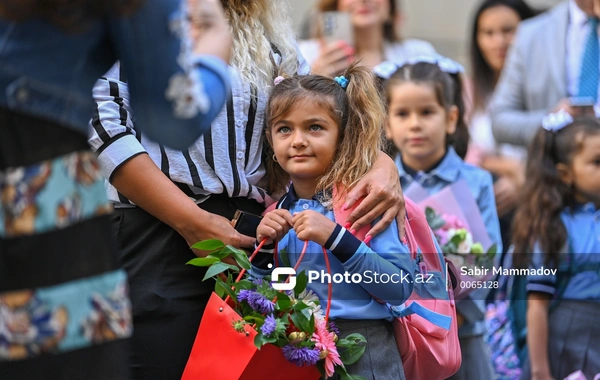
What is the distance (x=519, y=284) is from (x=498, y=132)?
1.01 m

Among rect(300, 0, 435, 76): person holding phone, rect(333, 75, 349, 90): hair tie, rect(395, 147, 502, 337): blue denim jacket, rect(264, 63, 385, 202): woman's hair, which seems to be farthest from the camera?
rect(300, 0, 435, 76): person holding phone

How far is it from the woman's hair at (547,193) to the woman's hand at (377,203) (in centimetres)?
151

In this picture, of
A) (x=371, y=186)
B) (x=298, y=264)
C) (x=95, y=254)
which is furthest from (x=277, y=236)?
(x=95, y=254)

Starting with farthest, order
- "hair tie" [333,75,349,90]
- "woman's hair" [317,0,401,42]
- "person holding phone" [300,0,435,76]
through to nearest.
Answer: "woman's hair" [317,0,401,42] → "person holding phone" [300,0,435,76] → "hair tie" [333,75,349,90]

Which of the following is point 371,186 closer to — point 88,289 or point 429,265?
point 429,265

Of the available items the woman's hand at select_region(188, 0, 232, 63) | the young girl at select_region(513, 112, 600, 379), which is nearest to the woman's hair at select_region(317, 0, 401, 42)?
the young girl at select_region(513, 112, 600, 379)

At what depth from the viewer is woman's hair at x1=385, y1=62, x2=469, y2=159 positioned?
4266 mm

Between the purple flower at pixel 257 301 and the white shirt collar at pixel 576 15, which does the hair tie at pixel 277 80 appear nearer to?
the purple flower at pixel 257 301

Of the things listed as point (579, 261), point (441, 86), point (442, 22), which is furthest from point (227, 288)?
point (442, 22)

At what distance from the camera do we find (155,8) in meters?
1.62

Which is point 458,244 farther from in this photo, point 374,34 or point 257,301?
point 374,34

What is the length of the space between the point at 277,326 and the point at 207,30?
3.17 ft

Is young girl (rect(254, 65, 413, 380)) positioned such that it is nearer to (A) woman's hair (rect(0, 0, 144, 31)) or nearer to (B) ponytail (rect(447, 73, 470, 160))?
(A) woman's hair (rect(0, 0, 144, 31))

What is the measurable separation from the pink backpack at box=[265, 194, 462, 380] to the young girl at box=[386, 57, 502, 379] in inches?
37.7
